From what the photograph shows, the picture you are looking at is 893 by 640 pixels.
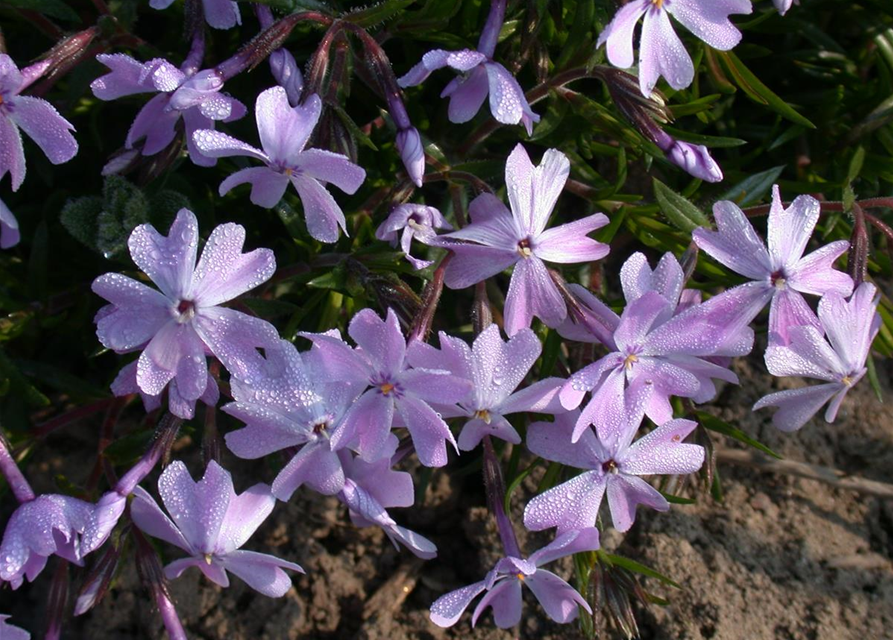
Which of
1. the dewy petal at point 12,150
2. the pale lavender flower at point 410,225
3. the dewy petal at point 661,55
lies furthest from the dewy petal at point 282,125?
the dewy petal at point 661,55

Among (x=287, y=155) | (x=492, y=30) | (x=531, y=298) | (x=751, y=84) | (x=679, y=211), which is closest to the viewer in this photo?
(x=287, y=155)

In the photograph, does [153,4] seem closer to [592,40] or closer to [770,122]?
[592,40]

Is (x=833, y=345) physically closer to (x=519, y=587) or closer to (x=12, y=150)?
(x=519, y=587)

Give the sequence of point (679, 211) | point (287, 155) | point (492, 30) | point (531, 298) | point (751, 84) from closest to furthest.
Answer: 1. point (287, 155)
2. point (531, 298)
3. point (492, 30)
4. point (679, 211)
5. point (751, 84)

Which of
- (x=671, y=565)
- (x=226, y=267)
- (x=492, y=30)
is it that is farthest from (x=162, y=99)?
(x=671, y=565)

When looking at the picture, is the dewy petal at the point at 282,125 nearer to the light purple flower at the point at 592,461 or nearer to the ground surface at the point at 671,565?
the light purple flower at the point at 592,461

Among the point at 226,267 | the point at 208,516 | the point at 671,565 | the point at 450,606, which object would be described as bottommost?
the point at 671,565

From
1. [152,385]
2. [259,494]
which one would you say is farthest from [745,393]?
[152,385]
